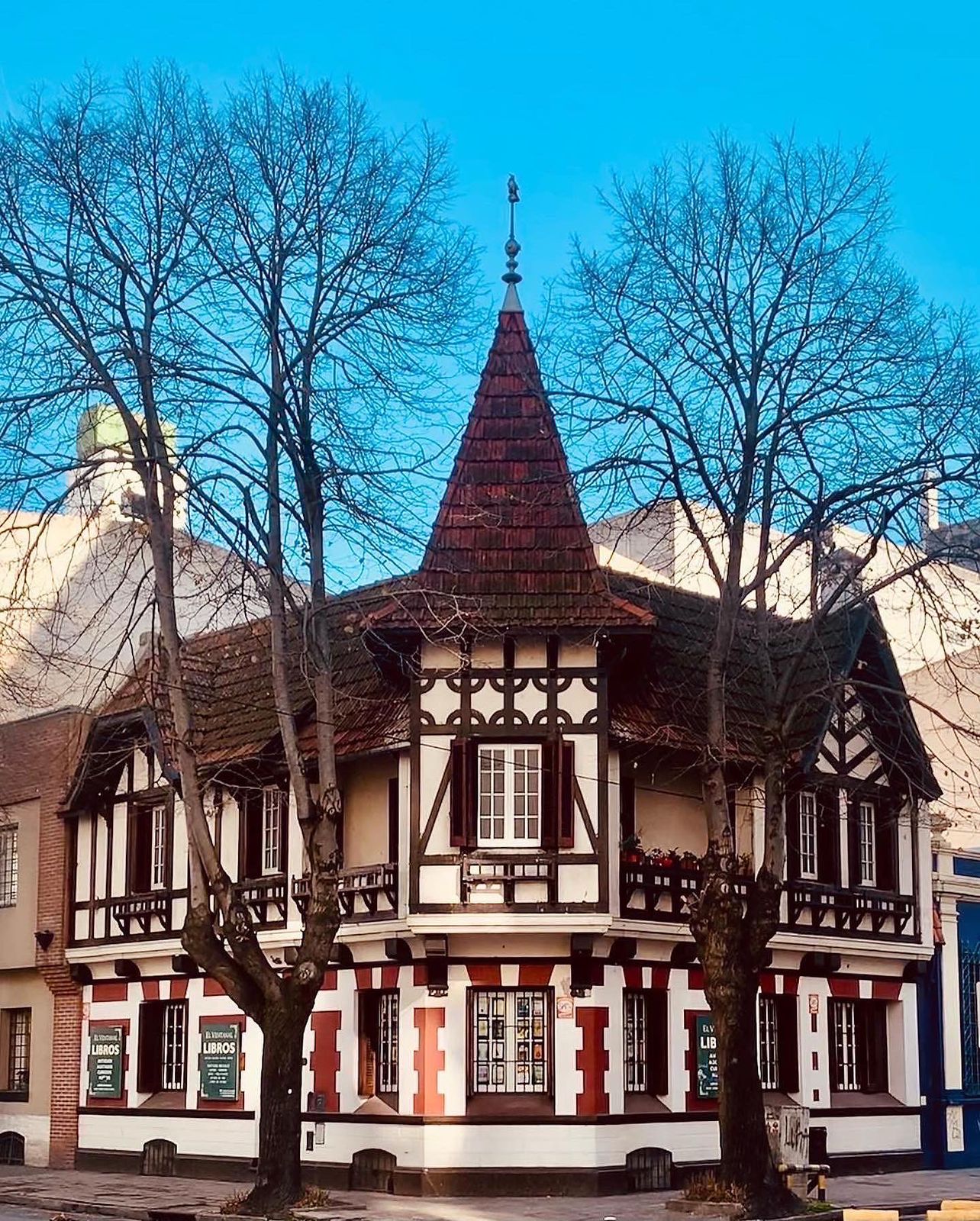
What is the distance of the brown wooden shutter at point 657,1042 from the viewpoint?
26.4 metres

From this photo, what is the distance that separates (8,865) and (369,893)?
36.8 feet

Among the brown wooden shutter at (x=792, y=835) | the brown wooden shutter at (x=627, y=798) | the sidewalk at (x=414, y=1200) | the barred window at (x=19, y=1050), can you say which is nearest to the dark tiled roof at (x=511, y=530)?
the brown wooden shutter at (x=627, y=798)

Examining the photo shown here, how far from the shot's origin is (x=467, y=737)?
25.4 m

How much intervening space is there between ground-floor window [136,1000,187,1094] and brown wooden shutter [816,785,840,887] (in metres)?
11.0

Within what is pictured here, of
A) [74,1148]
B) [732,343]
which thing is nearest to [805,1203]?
[732,343]

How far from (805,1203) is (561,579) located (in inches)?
361

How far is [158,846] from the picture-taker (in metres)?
31.4

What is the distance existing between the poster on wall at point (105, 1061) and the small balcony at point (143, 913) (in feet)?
6.06

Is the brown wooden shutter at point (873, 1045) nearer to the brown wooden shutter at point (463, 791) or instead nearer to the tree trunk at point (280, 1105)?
the brown wooden shutter at point (463, 791)

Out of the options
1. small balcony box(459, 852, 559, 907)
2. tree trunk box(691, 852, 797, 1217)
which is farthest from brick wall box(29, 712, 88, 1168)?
tree trunk box(691, 852, 797, 1217)

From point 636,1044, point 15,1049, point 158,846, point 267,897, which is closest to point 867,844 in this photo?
point 636,1044

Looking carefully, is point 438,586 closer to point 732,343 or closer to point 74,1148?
point 732,343

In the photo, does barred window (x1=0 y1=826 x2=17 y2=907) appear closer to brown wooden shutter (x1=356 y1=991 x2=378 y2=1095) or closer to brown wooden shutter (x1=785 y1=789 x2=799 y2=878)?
brown wooden shutter (x1=356 y1=991 x2=378 y2=1095)

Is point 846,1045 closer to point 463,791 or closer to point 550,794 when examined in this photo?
point 550,794
